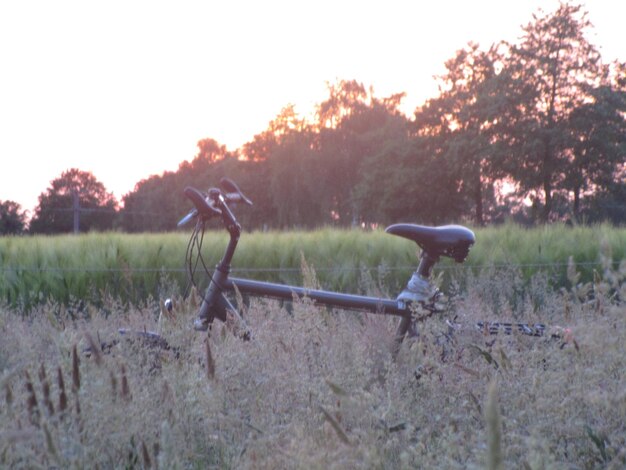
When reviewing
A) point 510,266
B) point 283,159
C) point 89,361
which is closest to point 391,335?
point 89,361

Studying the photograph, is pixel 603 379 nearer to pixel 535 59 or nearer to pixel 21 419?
pixel 21 419

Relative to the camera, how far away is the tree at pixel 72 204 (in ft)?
163

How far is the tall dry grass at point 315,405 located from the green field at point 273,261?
4.53 metres

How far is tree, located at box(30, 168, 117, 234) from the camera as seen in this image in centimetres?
4956

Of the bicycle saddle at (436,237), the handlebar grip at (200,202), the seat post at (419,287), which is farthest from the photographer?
the handlebar grip at (200,202)

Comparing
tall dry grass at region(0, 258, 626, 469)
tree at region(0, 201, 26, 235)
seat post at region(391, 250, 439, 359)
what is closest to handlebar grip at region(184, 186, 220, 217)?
seat post at region(391, 250, 439, 359)

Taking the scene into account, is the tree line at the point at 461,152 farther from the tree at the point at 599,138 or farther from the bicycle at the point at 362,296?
the bicycle at the point at 362,296

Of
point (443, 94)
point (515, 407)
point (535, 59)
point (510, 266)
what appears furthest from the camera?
point (443, 94)

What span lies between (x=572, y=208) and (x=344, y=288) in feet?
107

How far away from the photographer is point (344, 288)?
728 centimetres

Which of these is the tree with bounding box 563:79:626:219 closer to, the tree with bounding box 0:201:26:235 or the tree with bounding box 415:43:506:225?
the tree with bounding box 415:43:506:225

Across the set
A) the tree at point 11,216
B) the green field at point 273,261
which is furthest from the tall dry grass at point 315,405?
the tree at point 11,216

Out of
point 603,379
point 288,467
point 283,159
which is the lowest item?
point 288,467

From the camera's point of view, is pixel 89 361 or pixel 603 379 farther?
pixel 89 361
